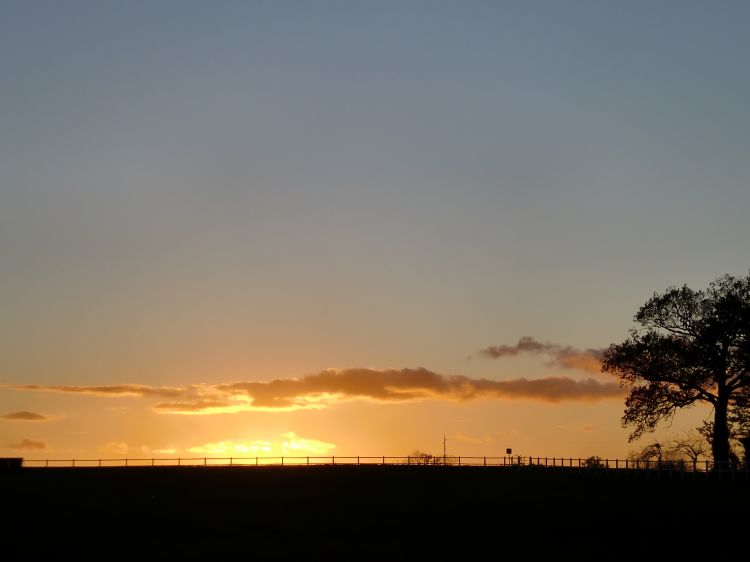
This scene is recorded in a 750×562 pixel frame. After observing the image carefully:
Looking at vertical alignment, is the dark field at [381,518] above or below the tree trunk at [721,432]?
below

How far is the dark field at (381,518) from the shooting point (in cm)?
4456

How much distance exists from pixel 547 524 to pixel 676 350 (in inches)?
1519

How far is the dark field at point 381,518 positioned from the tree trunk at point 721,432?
25.6ft

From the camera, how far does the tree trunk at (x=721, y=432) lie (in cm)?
8344

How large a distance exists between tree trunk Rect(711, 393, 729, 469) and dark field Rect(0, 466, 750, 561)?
780 centimetres

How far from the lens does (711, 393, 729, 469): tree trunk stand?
8344 centimetres

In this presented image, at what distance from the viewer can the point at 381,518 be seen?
55.5 m

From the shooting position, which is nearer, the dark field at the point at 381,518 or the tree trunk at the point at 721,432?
the dark field at the point at 381,518

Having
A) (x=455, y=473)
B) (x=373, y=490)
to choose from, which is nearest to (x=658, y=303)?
(x=455, y=473)

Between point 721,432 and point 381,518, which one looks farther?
point 721,432

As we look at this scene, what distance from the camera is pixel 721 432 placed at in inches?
3305

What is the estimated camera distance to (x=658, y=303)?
87812 mm

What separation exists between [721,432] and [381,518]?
1572 inches

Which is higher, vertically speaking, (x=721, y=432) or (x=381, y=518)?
(x=721, y=432)
